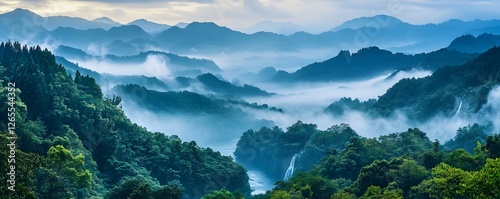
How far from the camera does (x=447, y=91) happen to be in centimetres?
6200

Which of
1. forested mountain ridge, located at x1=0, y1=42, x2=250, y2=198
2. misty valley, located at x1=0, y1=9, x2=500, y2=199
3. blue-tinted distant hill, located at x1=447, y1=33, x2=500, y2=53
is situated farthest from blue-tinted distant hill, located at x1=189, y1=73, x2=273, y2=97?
forested mountain ridge, located at x1=0, y1=42, x2=250, y2=198

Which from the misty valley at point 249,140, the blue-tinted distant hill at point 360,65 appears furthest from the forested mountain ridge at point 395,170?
the blue-tinted distant hill at point 360,65

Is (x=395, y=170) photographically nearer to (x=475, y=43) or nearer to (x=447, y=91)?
(x=447, y=91)

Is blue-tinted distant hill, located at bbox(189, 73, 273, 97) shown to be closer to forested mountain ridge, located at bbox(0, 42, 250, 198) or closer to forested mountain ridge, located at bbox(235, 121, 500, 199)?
forested mountain ridge, located at bbox(235, 121, 500, 199)

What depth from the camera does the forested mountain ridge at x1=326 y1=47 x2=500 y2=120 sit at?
5612 cm

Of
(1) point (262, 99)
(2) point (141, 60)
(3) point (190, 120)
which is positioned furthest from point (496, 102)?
(2) point (141, 60)

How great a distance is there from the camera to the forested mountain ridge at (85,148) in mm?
23453

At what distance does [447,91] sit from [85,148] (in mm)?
40396

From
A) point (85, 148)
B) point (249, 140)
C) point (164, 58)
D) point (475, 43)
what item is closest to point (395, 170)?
point (85, 148)

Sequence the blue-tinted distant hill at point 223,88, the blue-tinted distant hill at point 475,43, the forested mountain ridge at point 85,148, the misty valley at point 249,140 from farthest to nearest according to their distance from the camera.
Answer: the blue-tinted distant hill at point 223,88, the blue-tinted distant hill at point 475,43, the misty valley at point 249,140, the forested mountain ridge at point 85,148

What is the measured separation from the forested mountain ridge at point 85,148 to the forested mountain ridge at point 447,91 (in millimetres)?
25418

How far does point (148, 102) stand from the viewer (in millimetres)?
88500

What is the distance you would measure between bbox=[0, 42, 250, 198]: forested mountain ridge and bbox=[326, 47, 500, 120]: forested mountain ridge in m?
25.4

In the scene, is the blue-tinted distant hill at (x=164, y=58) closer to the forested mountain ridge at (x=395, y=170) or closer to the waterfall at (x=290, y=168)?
the waterfall at (x=290, y=168)
